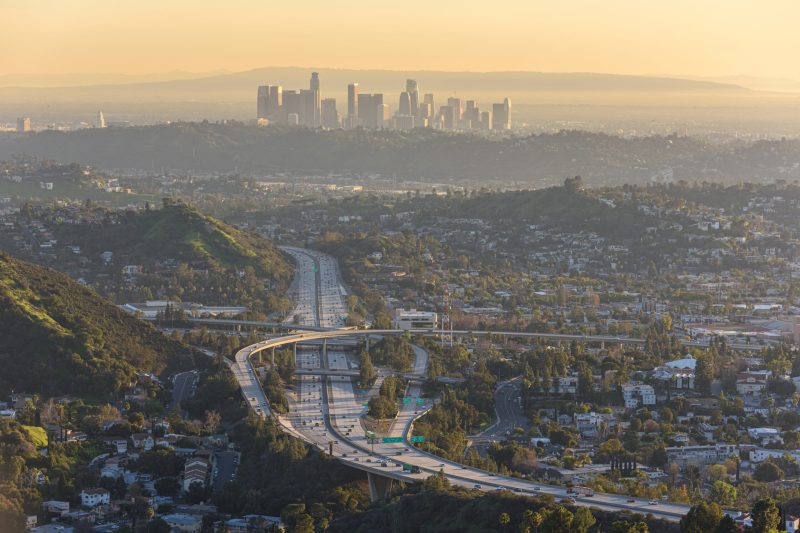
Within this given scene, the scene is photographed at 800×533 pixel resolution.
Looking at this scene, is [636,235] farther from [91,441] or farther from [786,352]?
[91,441]

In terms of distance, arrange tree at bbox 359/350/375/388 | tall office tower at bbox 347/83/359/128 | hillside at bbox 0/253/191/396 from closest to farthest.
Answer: hillside at bbox 0/253/191/396, tree at bbox 359/350/375/388, tall office tower at bbox 347/83/359/128

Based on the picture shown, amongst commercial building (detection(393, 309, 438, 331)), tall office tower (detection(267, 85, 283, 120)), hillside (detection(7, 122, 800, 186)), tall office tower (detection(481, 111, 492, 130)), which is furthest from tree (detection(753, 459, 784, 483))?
tall office tower (detection(481, 111, 492, 130))

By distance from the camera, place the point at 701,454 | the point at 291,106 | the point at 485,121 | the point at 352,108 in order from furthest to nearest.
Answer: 1. the point at 352,108
2. the point at 485,121
3. the point at 291,106
4. the point at 701,454

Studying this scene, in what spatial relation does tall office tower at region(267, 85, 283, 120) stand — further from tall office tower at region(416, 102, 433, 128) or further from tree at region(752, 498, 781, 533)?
tree at region(752, 498, 781, 533)

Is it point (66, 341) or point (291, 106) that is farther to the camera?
point (291, 106)

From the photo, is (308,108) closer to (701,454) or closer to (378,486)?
(701,454)

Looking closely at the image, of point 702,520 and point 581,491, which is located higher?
point 702,520

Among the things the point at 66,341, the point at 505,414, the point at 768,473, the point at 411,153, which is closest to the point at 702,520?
the point at 768,473
